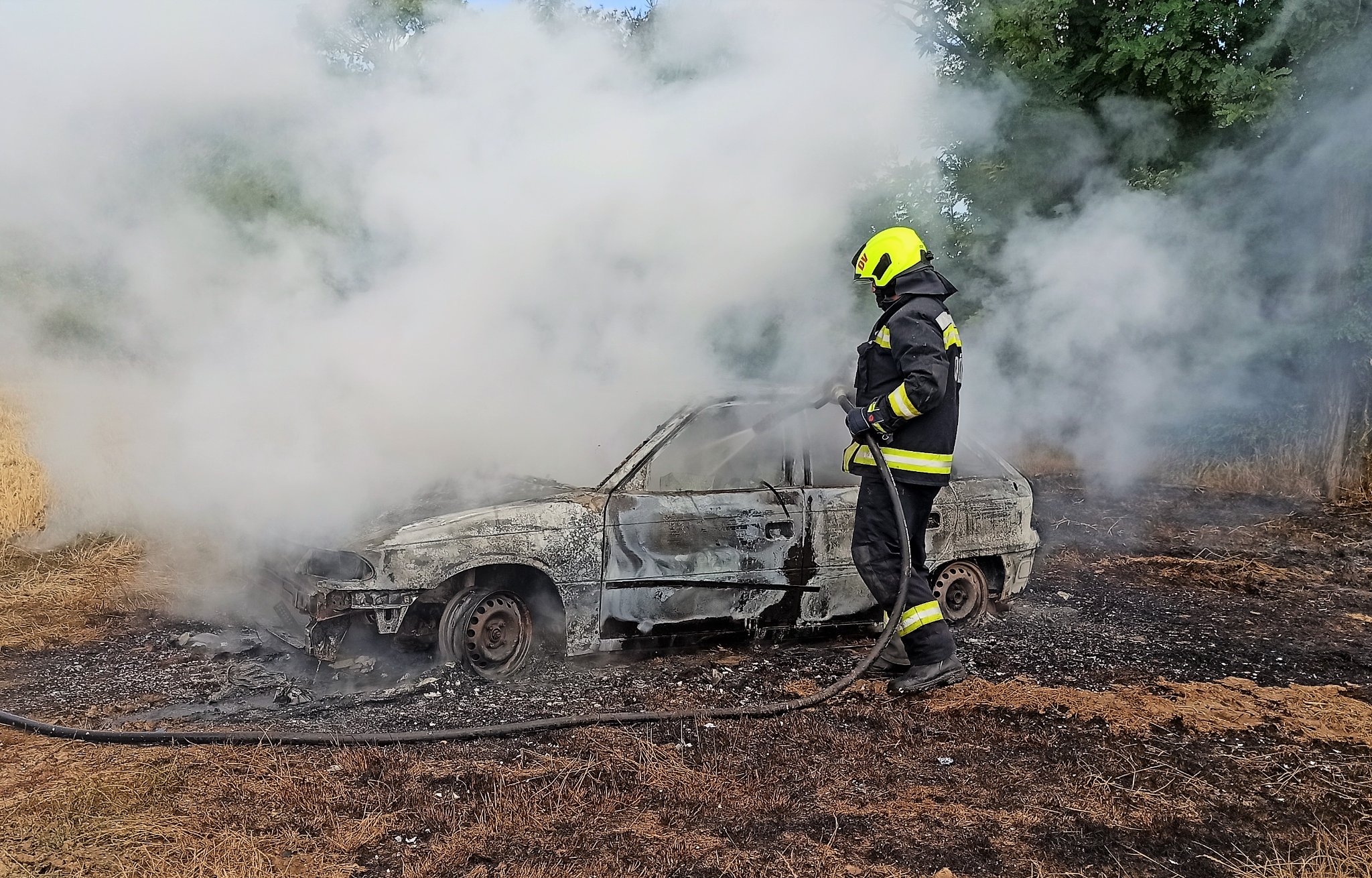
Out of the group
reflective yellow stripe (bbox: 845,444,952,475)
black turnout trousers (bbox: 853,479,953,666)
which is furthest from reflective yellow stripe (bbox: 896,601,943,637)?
reflective yellow stripe (bbox: 845,444,952,475)

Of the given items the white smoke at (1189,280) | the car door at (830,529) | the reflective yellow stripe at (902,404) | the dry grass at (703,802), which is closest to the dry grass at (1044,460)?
the white smoke at (1189,280)

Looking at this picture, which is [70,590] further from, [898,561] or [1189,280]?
[1189,280]

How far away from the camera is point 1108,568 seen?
7.84m

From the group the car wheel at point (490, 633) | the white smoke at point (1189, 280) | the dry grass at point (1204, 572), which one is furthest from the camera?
the white smoke at point (1189, 280)

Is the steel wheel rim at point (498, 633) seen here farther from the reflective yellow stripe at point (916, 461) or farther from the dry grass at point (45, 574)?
the dry grass at point (45, 574)

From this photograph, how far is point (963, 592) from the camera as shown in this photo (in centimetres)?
598

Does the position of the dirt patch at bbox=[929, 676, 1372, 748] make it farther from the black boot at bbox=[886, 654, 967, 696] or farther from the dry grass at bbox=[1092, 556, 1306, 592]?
the dry grass at bbox=[1092, 556, 1306, 592]

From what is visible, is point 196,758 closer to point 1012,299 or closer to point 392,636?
point 392,636

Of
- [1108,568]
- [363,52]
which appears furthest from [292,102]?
[1108,568]

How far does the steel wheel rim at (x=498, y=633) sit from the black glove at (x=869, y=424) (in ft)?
5.86

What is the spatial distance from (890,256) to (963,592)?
225 centimetres

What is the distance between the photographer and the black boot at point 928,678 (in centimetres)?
467

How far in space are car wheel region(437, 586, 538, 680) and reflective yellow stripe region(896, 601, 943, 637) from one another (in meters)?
1.75

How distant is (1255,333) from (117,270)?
9785 millimetres
